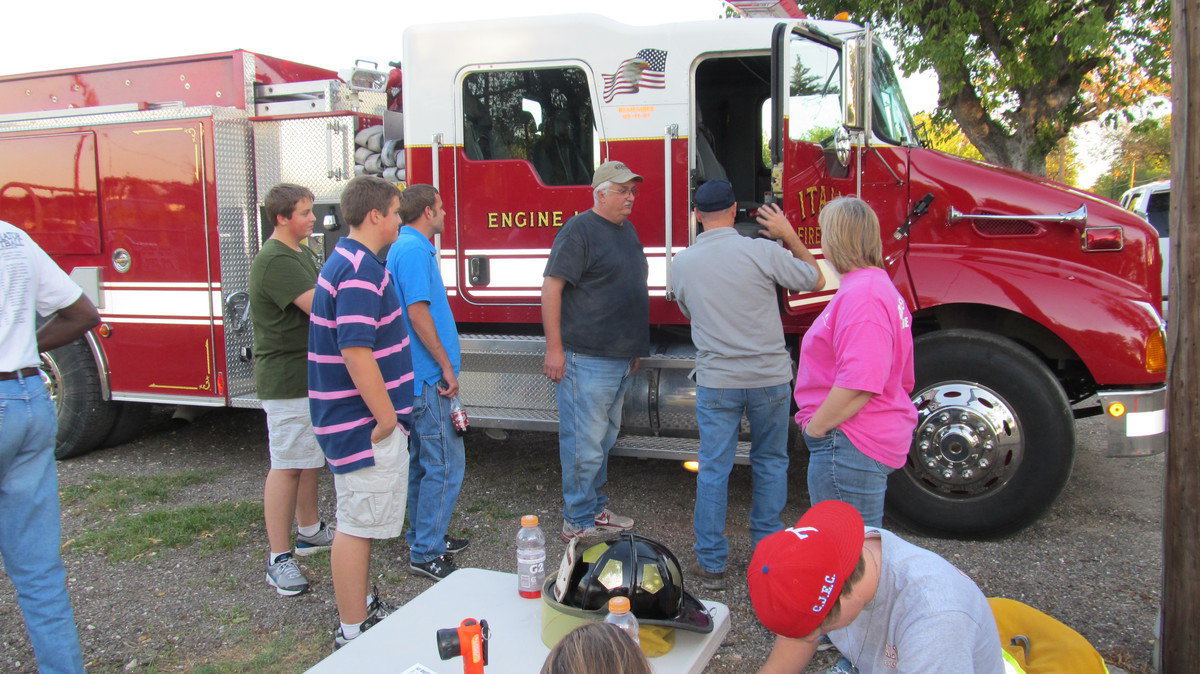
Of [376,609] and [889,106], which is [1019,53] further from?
[376,609]

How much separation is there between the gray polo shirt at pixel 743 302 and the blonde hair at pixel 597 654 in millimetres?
2330

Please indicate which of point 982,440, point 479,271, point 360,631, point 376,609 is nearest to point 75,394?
point 479,271

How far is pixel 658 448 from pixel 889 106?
7.71 ft

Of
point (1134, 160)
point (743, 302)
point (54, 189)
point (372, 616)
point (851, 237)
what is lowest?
point (372, 616)

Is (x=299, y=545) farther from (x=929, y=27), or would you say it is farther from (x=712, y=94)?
(x=929, y=27)

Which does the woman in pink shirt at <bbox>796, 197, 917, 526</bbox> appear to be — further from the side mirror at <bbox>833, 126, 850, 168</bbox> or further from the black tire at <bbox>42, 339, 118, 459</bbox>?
the black tire at <bbox>42, 339, 118, 459</bbox>

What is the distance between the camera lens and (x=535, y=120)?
490 cm

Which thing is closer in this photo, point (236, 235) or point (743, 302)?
point (743, 302)

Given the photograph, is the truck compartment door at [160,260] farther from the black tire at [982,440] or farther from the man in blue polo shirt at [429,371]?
the black tire at [982,440]

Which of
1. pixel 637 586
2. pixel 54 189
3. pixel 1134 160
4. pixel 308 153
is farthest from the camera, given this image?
pixel 1134 160

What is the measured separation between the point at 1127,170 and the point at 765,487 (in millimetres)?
40976

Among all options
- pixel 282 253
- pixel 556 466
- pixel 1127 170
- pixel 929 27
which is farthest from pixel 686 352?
pixel 1127 170

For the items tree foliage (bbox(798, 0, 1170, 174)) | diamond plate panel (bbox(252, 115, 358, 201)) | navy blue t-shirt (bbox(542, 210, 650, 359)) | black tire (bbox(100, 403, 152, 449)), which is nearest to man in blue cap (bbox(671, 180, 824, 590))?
navy blue t-shirt (bbox(542, 210, 650, 359))

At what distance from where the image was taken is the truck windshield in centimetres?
476
